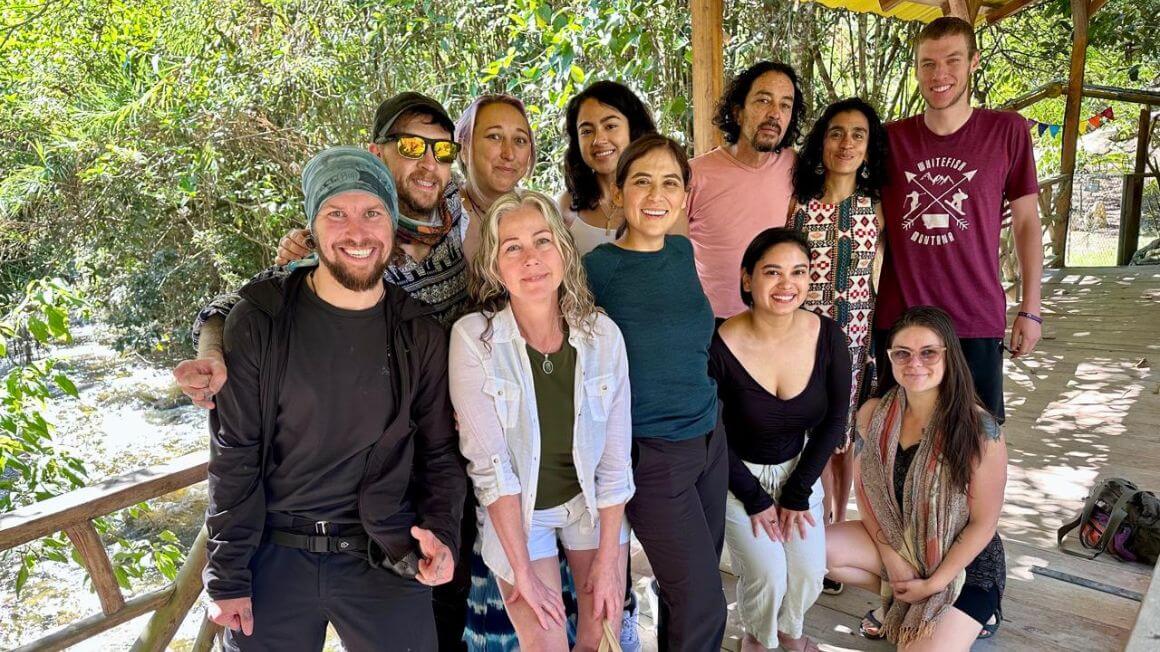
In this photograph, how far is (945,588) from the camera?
7.06 feet

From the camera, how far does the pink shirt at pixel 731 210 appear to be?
2.42 meters

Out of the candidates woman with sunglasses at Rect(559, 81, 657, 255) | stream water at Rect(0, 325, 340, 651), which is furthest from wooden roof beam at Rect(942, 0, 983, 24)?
stream water at Rect(0, 325, 340, 651)

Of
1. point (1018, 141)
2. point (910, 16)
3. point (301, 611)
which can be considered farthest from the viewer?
point (910, 16)

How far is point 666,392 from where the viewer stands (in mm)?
1879

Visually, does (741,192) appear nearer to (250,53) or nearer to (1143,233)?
(250,53)

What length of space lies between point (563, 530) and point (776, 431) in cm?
67

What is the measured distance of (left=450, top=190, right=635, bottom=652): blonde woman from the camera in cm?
175

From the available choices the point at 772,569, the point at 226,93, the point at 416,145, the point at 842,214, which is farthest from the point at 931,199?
the point at 226,93

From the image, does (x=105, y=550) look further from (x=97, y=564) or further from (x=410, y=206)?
(x=410, y=206)

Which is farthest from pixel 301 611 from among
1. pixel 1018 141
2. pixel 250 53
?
pixel 250 53

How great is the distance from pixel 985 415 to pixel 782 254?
756mm

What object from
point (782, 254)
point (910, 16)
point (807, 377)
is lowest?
point (807, 377)

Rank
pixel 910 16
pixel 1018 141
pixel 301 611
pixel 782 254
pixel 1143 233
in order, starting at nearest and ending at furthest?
pixel 301 611 < pixel 782 254 < pixel 1018 141 < pixel 910 16 < pixel 1143 233

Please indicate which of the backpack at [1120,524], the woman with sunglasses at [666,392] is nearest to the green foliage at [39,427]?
the woman with sunglasses at [666,392]
